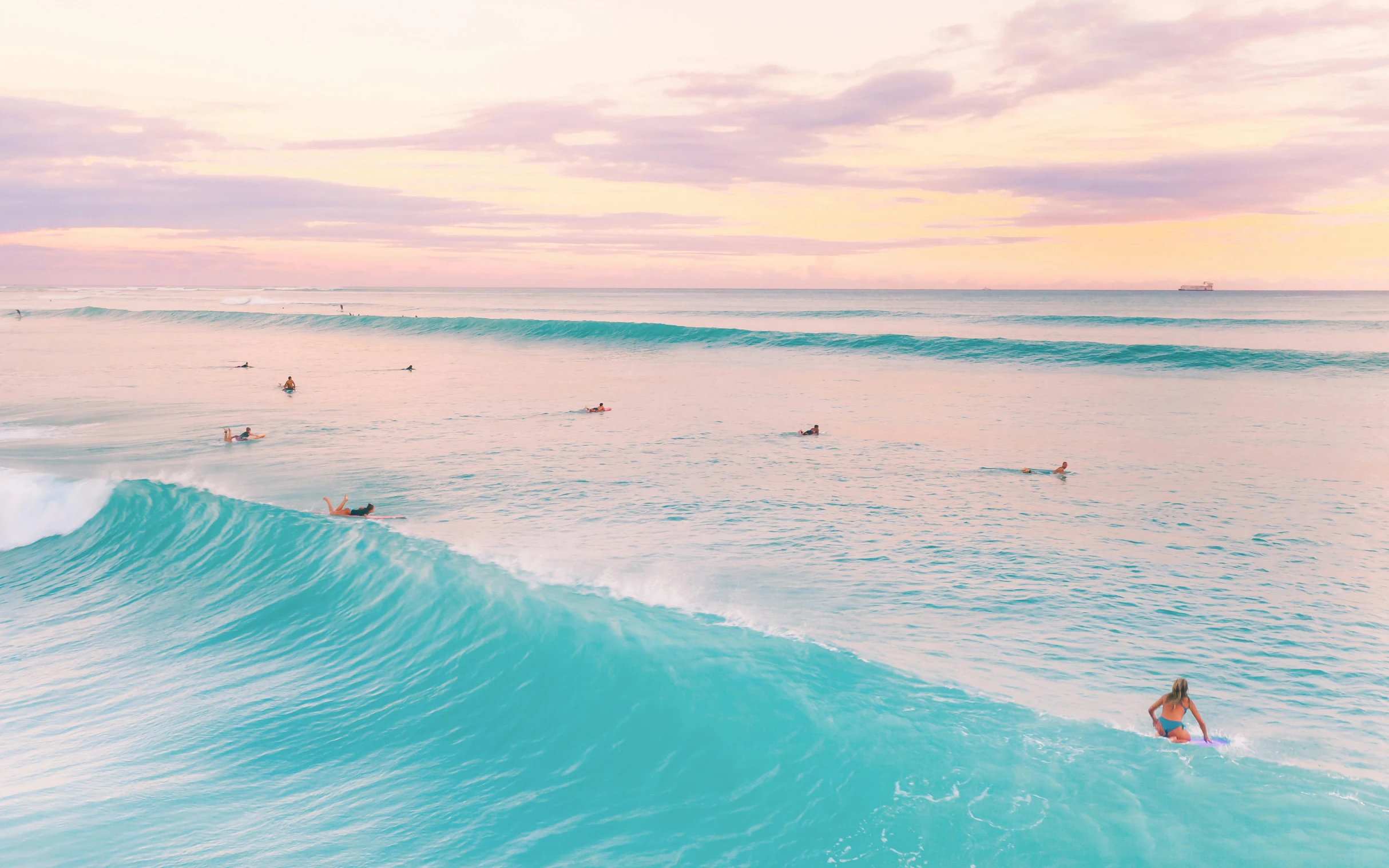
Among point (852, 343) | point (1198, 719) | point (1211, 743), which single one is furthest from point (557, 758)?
point (852, 343)

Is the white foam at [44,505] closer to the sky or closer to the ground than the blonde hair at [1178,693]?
closer to the ground

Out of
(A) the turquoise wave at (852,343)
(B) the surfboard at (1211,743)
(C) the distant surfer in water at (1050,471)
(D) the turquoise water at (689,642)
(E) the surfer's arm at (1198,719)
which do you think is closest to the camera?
(D) the turquoise water at (689,642)

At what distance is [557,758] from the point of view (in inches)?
348

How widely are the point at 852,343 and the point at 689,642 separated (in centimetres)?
5548

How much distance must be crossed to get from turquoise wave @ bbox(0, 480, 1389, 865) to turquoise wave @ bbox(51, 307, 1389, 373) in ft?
152

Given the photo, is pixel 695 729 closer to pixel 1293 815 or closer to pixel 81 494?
pixel 1293 815

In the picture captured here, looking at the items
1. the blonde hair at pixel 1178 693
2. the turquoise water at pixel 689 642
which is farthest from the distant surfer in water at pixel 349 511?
the blonde hair at pixel 1178 693

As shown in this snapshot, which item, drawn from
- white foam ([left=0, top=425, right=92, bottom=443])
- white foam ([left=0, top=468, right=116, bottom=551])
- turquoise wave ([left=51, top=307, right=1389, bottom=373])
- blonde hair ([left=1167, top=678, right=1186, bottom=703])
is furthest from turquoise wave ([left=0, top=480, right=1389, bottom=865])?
turquoise wave ([left=51, top=307, right=1389, bottom=373])

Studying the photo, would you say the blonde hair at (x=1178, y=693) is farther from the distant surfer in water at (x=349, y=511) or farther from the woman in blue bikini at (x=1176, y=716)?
the distant surfer in water at (x=349, y=511)

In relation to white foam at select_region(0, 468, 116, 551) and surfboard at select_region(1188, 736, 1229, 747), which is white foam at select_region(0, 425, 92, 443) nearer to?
white foam at select_region(0, 468, 116, 551)

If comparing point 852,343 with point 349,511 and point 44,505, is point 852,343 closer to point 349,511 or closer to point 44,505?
point 349,511

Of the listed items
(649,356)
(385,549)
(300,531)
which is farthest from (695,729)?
(649,356)

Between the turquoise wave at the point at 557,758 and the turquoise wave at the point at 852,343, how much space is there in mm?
46473

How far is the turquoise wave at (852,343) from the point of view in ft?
159
